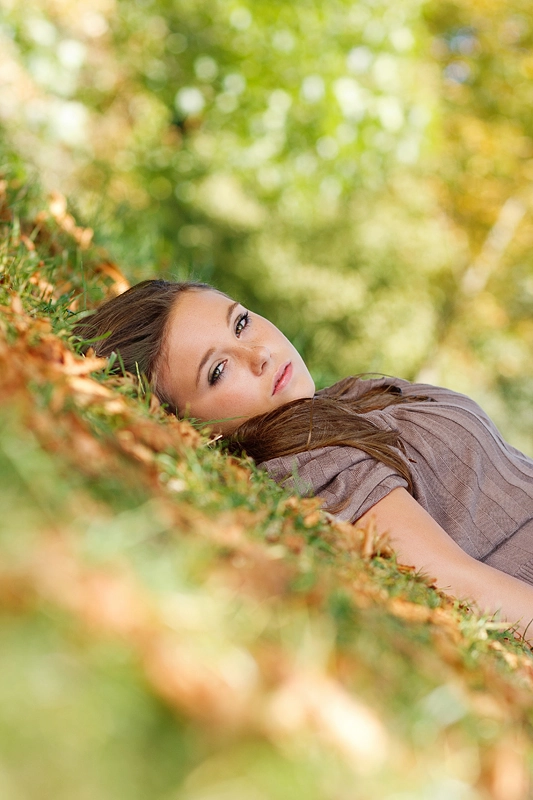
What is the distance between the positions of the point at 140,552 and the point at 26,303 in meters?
1.56

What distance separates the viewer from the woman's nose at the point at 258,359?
2.65 metres

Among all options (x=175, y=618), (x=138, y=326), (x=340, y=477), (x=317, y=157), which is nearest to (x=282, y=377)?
(x=340, y=477)

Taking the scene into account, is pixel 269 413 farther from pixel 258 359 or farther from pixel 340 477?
pixel 340 477

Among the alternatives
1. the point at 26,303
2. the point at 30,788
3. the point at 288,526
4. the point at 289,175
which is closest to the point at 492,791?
the point at 30,788

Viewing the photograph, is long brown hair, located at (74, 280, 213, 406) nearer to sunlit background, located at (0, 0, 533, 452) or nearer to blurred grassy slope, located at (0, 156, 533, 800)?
blurred grassy slope, located at (0, 156, 533, 800)

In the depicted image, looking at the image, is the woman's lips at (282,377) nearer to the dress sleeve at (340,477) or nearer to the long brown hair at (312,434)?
the long brown hair at (312,434)

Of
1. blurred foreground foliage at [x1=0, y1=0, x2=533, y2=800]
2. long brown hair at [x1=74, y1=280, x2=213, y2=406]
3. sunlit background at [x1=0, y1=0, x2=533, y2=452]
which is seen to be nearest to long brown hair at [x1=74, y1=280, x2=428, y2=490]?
long brown hair at [x1=74, y1=280, x2=213, y2=406]

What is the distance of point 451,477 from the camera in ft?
8.96

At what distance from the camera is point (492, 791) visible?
3.33 ft

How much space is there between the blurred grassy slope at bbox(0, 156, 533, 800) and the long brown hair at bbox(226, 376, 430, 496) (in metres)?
0.80

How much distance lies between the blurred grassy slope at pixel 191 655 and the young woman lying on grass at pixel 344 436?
23.2 inches

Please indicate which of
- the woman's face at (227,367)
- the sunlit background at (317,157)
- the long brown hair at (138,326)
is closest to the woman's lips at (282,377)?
the woman's face at (227,367)

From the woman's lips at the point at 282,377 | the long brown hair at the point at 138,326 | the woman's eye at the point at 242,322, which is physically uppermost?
the woman's eye at the point at 242,322

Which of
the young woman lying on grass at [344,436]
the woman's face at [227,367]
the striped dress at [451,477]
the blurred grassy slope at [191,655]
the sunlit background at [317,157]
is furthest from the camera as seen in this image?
the sunlit background at [317,157]
